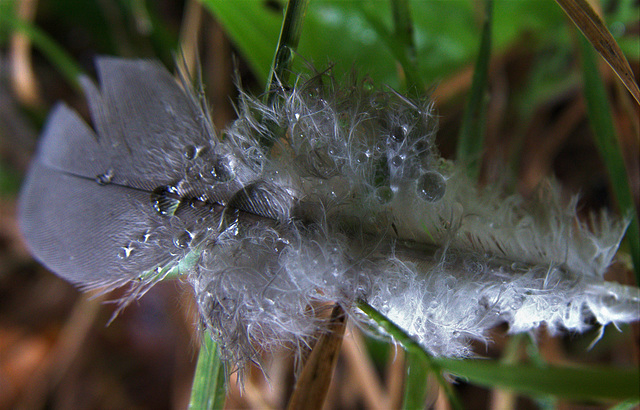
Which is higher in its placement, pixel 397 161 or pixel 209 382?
pixel 397 161

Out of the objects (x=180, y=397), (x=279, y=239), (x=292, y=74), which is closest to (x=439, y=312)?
(x=279, y=239)

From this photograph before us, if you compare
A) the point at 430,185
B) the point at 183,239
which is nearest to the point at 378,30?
the point at 430,185

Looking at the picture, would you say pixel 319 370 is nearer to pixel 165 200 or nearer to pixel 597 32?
pixel 165 200

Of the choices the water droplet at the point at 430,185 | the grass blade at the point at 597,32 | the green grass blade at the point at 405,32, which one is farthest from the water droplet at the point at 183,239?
the grass blade at the point at 597,32

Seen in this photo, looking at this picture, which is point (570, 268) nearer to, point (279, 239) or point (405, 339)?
point (405, 339)

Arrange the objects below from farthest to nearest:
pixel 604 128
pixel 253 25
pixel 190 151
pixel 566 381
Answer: pixel 253 25 → pixel 604 128 → pixel 190 151 → pixel 566 381

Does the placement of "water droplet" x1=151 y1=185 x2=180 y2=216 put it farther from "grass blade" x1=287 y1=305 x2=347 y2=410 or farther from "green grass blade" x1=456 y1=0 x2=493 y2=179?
"green grass blade" x1=456 y1=0 x2=493 y2=179

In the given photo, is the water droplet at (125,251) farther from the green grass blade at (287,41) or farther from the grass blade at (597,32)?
the grass blade at (597,32)
